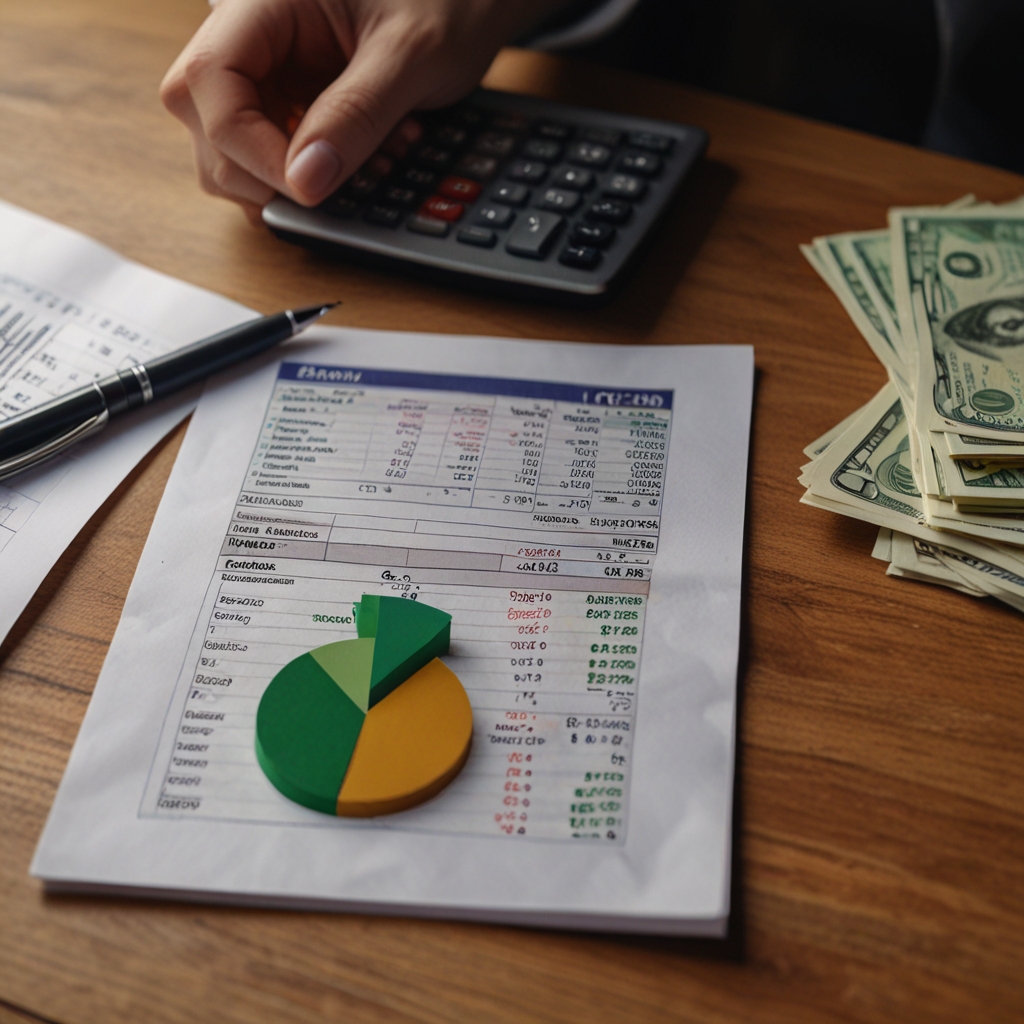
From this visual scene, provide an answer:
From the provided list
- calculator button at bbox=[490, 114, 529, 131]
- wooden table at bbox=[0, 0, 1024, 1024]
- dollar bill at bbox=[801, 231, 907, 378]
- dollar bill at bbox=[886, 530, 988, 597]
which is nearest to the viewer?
wooden table at bbox=[0, 0, 1024, 1024]

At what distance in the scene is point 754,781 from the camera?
14.8 inches

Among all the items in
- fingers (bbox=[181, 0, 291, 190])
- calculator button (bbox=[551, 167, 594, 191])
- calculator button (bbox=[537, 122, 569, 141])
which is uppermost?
fingers (bbox=[181, 0, 291, 190])

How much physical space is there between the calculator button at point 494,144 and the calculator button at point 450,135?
0.04 feet

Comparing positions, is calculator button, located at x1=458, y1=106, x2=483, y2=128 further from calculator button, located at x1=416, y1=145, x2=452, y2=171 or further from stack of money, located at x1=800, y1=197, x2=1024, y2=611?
stack of money, located at x1=800, y1=197, x2=1024, y2=611

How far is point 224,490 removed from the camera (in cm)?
49

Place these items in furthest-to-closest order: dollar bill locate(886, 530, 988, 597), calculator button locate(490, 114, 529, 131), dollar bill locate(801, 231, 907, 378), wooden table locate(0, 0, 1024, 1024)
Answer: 1. calculator button locate(490, 114, 529, 131)
2. dollar bill locate(801, 231, 907, 378)
3. dollar bill locate(886, 530, 988, 597)
4. wooden table locate(0, 0, 1024, 1024)

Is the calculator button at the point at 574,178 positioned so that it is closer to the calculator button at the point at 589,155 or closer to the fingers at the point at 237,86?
the calculator button at the point at 589,155

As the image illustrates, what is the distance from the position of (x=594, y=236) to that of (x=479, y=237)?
0.07 metres

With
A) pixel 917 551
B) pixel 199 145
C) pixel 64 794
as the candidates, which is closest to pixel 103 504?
pixel 64 794

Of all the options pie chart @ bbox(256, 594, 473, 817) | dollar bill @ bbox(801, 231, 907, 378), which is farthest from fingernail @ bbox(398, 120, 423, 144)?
pie chart @ bbox(256, 594, 473, 817)

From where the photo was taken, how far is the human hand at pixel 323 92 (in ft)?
1.92

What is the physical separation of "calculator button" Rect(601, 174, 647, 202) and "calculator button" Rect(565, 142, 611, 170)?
0.8 inches

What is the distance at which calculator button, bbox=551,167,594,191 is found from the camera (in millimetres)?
609

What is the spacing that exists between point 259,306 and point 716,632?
13.8 inches
